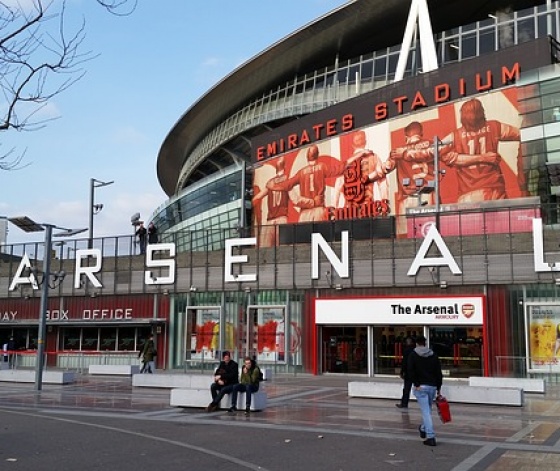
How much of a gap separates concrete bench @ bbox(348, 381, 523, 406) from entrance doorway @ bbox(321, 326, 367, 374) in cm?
955

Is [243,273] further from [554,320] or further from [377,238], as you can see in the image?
[554,320]

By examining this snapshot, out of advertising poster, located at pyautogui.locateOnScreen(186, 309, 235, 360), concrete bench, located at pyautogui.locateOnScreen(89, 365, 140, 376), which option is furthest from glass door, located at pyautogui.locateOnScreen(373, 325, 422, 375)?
concrete bench, located at pyautogui.locateOnScreen(89, 365, 140, 376)

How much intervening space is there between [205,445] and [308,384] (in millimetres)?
13617

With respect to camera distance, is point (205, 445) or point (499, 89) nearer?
point (205, 445)

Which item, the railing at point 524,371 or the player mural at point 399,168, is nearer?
the railing at point 524,371

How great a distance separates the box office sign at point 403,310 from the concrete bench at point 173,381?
857cm

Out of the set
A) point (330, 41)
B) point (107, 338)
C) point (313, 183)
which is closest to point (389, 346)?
point (313, 183)

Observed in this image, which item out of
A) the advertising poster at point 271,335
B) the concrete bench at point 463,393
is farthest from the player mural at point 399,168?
the concrete bench at point 463,393

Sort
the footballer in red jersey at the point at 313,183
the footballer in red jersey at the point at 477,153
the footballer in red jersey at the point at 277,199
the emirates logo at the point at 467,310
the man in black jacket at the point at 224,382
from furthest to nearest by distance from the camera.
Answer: the footballer in red jersey at the point at 277,199 < the footballer in red jersey at the point at 313,183 < the footballer in red jersey at the point at 477,153 < the emirates logo at the point at 467,310 < the man in black jacket at the point at 224,382

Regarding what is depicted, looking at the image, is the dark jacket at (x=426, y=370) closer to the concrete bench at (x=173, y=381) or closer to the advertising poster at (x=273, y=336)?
the concrete bench at (x=173, y=381)

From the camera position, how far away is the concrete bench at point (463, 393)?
16.8 metres

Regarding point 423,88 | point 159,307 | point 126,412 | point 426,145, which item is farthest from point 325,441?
point 423,88

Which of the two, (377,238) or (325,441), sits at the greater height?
(377,238)

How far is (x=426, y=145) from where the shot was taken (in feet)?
118
